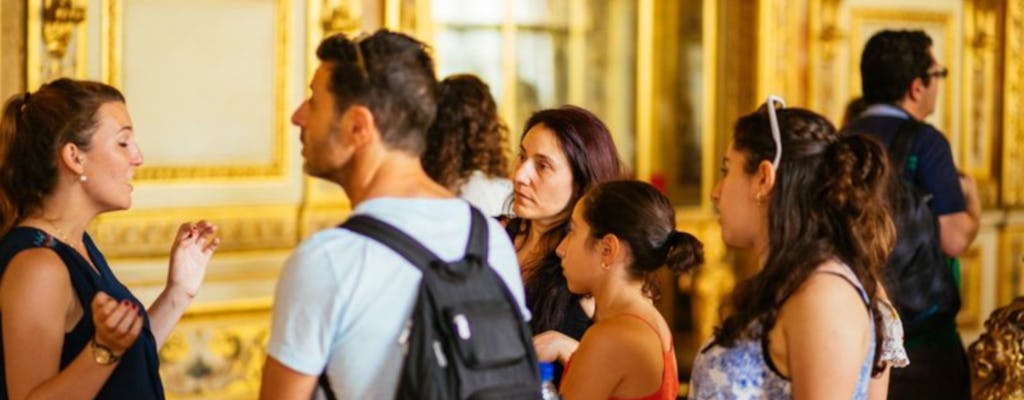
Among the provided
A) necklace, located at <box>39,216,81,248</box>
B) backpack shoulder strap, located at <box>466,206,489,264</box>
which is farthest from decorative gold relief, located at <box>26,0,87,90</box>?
backpack shoulder strap, located at <box>466,206,489,264</box>

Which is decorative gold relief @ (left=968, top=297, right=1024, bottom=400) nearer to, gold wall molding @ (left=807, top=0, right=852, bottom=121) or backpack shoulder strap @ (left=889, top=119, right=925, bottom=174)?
backpack shoulder strap @ (left=889, top=119, right=925, bottom=174)

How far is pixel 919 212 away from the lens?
494 centimetres

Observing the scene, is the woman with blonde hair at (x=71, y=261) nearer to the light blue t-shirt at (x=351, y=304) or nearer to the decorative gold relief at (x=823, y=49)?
the light blue t-shirt at (x=351, y=304)

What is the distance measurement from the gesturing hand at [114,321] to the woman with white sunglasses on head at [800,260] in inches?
40.8

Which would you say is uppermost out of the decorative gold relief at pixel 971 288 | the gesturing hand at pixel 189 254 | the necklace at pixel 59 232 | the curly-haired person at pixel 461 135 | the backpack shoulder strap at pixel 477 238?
the curly-haired person at pixel 461 135

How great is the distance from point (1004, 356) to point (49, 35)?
3.86m

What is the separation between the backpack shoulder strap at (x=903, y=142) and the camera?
203 inches

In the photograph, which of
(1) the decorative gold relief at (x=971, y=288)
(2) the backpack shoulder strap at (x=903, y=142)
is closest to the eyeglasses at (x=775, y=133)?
(2) the backpack shoulder strap at (x=903, y=142)

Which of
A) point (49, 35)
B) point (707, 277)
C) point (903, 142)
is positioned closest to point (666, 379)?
point (903, 142)

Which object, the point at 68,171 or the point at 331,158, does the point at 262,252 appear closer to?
the point at 68,171

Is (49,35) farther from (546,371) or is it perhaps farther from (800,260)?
(800,260)

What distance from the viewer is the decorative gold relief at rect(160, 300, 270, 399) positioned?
6742mm

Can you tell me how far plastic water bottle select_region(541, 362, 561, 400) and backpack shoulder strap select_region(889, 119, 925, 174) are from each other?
196 cm

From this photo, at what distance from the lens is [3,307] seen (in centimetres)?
315
